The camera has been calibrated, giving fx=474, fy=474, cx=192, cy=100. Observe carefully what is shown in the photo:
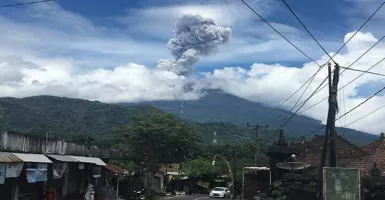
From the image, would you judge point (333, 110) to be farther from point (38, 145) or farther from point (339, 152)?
point (339, 152)

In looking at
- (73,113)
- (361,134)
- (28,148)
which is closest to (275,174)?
(28,148)

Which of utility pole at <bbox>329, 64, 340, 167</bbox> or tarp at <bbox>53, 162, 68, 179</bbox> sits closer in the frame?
utility pole at <bbox>329, 64, 340, 167</bbox>

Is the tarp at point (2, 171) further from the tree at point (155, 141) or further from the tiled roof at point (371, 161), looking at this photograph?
the tree at point (155, 141)

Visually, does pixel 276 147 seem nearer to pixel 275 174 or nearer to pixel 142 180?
pixel 275 174

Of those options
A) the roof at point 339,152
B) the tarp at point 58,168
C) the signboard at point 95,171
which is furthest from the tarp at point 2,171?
the roof at point 339,152

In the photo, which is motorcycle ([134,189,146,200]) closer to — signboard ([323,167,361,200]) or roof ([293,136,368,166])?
roof ([293,136,368,166])

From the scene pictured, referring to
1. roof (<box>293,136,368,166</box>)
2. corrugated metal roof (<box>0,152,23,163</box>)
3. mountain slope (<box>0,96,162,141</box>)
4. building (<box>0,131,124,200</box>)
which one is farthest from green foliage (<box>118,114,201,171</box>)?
mountain slope (<box>0,96,162,141</box>)
